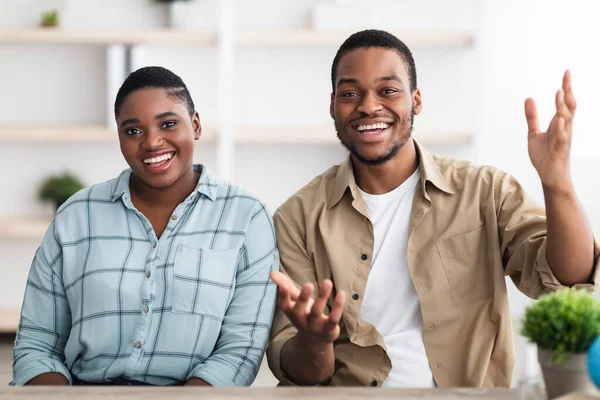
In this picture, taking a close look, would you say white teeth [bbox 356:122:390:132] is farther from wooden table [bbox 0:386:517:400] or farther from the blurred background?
the blurred background

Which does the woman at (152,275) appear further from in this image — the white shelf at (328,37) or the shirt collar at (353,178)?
the white shelf at (328,37)

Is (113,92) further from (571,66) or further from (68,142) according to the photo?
(571,66)

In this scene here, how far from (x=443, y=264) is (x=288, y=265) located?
0.35 m

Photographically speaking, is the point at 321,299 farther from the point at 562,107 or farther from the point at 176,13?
the point at 176,13

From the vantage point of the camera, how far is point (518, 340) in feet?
13.9

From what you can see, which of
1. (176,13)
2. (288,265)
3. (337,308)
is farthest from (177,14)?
(337,308)

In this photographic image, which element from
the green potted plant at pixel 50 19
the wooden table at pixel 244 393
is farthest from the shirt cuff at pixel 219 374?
the green potted plant at pixel 50 19

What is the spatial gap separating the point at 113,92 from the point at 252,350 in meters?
2.92

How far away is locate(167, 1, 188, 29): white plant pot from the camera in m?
4.36

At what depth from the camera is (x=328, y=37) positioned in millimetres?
4242

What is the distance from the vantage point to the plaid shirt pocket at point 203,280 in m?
1.73

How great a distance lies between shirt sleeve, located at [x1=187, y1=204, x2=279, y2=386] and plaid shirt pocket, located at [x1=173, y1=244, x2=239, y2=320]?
3cm

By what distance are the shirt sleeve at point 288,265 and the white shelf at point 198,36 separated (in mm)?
2480

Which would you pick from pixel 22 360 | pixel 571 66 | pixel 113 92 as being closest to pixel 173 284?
pixel 22 360
